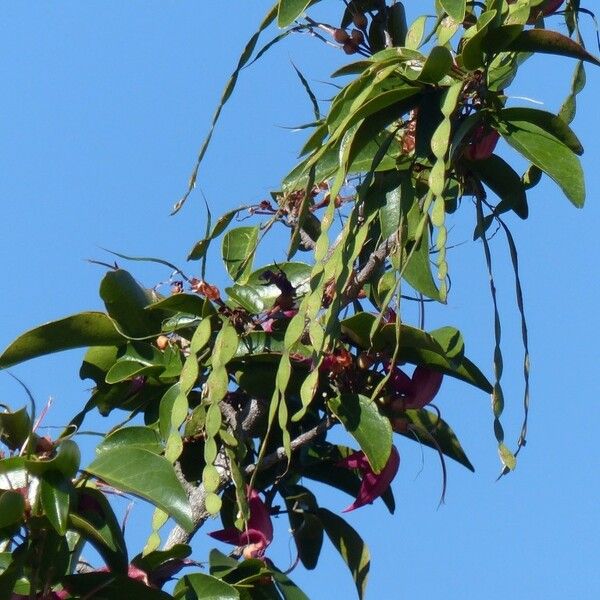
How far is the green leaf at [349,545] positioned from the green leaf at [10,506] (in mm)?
433

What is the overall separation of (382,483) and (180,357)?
0.27m

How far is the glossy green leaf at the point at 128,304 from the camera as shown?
4.71 feet

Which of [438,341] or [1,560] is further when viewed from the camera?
A: [438,341]

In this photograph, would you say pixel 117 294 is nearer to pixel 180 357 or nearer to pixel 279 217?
pixel 180 357

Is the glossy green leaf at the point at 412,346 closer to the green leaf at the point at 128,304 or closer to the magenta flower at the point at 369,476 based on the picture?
the magenta flower at the point at 369,476

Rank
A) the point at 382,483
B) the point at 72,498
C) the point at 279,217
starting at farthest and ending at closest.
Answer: the point at 279,217 → the point at 382,483 → the point at 72,498

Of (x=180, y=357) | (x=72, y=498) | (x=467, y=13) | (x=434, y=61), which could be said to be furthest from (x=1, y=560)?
(x=467, y=13)

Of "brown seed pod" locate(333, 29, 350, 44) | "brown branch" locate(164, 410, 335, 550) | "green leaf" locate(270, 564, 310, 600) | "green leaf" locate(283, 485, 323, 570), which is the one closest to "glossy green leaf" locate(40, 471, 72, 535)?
"brown branch" locate(164, 410, 335, 550)

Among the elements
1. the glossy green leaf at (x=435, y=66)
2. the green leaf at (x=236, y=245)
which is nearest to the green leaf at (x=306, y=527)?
the green leaf at (x=236, y=245)

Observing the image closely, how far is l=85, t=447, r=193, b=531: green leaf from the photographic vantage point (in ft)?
3.79

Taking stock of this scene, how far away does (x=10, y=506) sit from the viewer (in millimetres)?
1121

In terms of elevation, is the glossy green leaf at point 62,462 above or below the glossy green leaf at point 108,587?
above

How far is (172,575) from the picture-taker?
1301mm

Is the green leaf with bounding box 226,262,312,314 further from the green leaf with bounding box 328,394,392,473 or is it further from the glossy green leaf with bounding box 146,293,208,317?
the green leaf with bounding box 328,394,392,473
